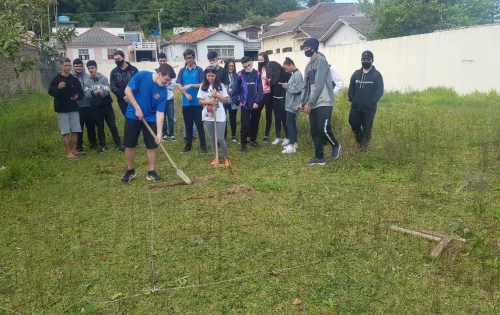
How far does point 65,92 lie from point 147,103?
7.94 feet

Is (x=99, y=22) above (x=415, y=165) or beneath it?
above

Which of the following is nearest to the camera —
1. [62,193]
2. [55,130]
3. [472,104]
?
[62,193]

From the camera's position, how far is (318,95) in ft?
22.1

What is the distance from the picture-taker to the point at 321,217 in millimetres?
4766

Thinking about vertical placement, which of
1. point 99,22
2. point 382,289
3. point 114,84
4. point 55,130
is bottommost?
point 382,289

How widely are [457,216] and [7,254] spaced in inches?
168

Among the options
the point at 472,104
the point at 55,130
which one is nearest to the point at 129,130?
the point at 55,130

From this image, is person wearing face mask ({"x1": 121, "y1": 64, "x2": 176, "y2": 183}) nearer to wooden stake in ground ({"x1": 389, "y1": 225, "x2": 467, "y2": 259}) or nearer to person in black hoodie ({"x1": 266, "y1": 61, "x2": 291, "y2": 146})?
person in black hoodie ({"x1": 266, "y1": 61, "x2": 291, "y2": 146})

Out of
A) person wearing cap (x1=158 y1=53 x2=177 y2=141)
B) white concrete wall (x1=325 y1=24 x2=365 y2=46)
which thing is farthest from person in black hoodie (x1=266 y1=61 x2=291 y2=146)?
white concrete wall (x1=325 y1=24 x2=365 y2=46)

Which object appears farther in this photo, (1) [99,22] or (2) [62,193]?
(1) [99,22]

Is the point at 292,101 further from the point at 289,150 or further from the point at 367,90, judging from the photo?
the point at 367,90

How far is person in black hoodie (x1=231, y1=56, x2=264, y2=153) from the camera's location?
26.8 feet

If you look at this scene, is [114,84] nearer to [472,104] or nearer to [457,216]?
[457,216]

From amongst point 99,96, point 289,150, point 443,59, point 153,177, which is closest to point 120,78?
point 99,96
